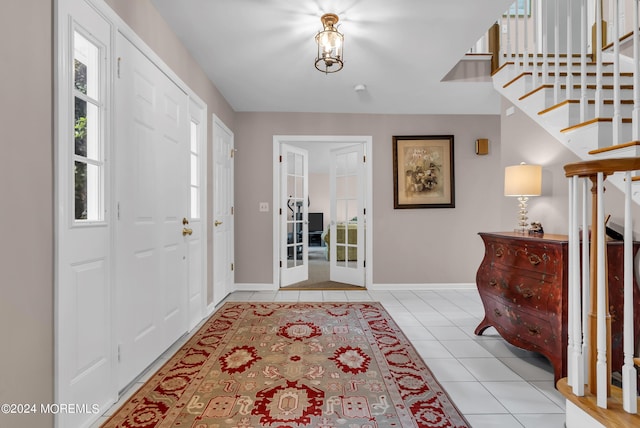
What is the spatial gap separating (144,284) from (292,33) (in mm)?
→ 2147

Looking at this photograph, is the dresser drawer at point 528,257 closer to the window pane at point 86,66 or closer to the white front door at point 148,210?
the white front door at point 148,210

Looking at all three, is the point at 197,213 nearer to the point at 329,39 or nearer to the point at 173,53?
the point at 173,53

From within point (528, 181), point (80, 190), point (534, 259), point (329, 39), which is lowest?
point (534, 259)

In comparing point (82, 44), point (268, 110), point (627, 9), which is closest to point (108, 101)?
point (82, 44)

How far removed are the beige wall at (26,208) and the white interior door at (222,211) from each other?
227cm

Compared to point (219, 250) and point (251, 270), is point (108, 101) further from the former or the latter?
point (251, 270)

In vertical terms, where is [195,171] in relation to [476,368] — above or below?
above

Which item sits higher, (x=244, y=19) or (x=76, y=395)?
(x=244, y=19)

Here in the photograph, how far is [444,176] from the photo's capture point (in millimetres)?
4598

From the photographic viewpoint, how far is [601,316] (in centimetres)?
136

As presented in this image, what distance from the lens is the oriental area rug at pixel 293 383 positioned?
1661mm

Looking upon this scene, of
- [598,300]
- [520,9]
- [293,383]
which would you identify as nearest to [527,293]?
[598,300]

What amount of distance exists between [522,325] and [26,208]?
110 inches

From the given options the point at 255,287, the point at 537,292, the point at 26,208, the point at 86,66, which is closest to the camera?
the point at 26,208
